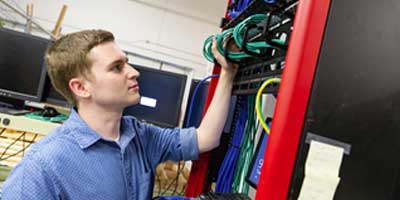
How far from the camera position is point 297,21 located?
1.41ft

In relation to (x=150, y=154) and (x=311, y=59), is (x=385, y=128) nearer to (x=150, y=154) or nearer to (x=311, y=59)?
(x=311, y=59)

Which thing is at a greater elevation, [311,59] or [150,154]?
[311,59]

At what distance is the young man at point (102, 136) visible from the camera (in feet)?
2.62

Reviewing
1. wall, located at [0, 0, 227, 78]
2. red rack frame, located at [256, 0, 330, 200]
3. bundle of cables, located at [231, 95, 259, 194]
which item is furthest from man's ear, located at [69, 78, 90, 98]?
wall, located at [0, 0, 227, 78]

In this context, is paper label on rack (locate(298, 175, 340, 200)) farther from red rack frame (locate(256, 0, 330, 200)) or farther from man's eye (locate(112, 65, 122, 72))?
man's eye (locate(112, 65, 122, 72))

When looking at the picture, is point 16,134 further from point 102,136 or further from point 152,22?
point 152,22

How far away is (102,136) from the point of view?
3.10ft

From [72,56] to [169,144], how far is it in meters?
0.52

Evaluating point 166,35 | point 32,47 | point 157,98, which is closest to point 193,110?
point 157,98

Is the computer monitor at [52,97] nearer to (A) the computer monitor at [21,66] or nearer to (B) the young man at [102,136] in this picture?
(A) the computer monitor at [21,66]

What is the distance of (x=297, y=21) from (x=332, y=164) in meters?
0.25

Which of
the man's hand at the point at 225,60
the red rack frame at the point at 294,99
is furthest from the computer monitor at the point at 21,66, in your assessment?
the red rack frame at the point at 294,99

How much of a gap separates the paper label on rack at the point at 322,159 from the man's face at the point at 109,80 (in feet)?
2.40

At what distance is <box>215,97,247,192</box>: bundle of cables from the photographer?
93 centimetres
